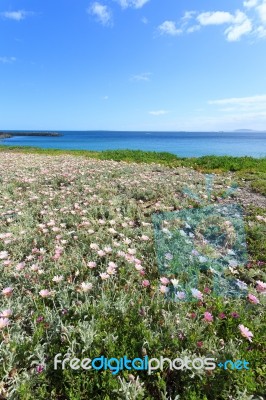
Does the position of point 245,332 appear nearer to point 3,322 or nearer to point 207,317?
point 207,317

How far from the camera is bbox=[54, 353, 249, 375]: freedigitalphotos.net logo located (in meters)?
2.46

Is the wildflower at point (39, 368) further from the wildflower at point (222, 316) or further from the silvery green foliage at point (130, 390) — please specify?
the wildflower at point (222, 316)

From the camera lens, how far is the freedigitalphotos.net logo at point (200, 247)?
3.95 m

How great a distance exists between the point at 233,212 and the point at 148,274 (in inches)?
166

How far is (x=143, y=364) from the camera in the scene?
2.52 m

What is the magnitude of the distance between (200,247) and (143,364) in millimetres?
2767

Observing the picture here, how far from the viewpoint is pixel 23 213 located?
6.48 meters

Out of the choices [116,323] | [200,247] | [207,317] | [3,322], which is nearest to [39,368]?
[3,322]

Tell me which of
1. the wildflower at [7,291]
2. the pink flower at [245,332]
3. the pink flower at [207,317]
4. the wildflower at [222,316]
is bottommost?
the wildflower at [222,316]

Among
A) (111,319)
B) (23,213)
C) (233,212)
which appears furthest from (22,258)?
(233,212)

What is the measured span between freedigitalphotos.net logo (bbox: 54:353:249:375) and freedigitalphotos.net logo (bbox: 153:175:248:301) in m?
0.83

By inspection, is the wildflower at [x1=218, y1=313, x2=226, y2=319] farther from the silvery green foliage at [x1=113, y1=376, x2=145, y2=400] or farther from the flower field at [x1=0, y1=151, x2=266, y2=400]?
the silvery green foliage at [x1=113, y1=376, x2=145, y2=400]

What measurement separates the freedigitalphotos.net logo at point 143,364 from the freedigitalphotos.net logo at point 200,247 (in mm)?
830

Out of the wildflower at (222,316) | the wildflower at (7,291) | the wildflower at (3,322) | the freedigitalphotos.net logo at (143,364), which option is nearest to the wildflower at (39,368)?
the freedigitalphotos.net logo at (143,364)
